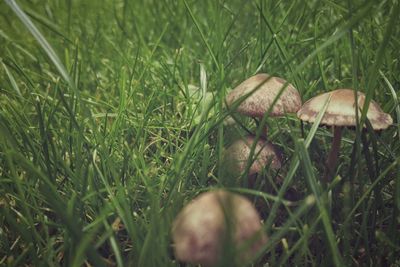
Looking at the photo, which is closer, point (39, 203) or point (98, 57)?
point (39, 203)

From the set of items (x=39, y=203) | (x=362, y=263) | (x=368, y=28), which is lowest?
(x=362, y=263)

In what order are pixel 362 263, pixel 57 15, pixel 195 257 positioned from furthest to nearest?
1. pixel 57 15
2. pixel 362 263
3. pixel 195 257

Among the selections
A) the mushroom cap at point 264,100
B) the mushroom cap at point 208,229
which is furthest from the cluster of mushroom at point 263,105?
the mushroom cap at point 208,229

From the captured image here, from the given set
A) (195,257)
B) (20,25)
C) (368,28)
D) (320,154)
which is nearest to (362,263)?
(320,154)

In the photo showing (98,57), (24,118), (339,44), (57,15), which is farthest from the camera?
(57,15)

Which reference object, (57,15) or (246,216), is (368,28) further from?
(57,15)

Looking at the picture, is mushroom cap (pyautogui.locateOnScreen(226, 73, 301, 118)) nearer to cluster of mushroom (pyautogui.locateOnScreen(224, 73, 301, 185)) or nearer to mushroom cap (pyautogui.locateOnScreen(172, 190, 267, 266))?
cluster of mushroom (pyautogui.locateOnScreen(224, 73, 301, 185))

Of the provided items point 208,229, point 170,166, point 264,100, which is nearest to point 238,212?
point 208,229
